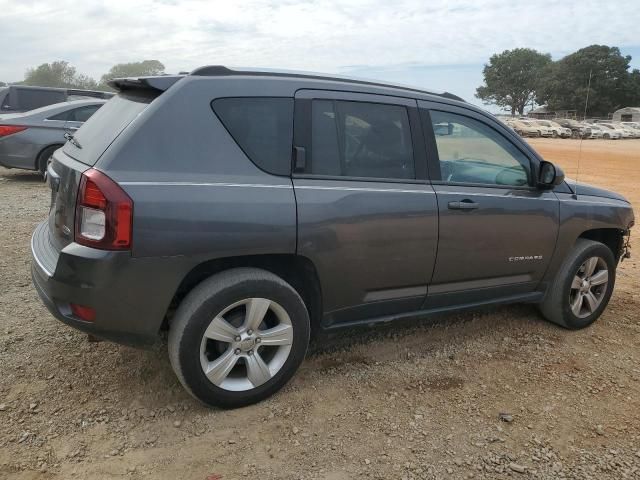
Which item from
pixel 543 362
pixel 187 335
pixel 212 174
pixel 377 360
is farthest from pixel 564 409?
→ pixel 212 174

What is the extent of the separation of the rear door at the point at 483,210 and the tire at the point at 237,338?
3.48 feet

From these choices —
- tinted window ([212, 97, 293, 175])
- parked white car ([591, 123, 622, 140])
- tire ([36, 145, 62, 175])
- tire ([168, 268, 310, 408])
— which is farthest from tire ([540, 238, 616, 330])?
parked white car ([591, 123, 622, 140])

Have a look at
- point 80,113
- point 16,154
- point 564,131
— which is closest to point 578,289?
point 80,113

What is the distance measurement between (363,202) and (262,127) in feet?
2.34

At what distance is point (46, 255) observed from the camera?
294 cm

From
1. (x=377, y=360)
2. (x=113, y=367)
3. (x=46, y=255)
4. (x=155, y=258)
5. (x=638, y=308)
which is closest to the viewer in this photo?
(x=155, y=258)

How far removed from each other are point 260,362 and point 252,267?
1.74ft

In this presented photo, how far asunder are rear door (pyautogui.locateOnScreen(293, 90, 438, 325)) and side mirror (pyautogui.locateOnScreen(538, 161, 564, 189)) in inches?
37.6

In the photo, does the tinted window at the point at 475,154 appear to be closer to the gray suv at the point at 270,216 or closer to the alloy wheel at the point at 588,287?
the gray suv at the point at 270,216

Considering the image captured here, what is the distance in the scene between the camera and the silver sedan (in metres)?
Answer: 9.47

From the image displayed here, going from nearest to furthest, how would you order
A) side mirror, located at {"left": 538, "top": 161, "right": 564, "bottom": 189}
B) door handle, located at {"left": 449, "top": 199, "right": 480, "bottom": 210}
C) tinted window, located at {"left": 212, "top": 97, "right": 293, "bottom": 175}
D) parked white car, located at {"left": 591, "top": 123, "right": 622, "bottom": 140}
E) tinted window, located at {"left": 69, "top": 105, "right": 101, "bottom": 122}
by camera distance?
tinted window, located at {"left": 212, "top": 97, "right": 293, "bottom": 175} < door handle, located at {"left": 449, "top": 199, "right": 480, "bottom": 210} < side mirror, located at {"left": 538, "top": 161, "right": 564, "bottom": 189} < tinted window, located at {"left": 69, "top": 105, "right": 101, "bottom": 122} < parked white car, located at {"left": 591, "top": 123, "right": 622, "bottom": 140}

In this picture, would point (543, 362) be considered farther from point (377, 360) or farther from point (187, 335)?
point (187, 335)

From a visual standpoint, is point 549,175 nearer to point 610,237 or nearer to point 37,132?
point 610,237

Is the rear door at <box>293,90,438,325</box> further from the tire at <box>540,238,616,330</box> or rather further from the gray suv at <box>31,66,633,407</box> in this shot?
the tire at <box>540,238,616,330</box>
